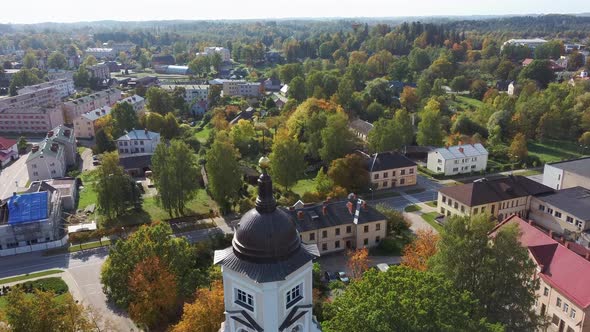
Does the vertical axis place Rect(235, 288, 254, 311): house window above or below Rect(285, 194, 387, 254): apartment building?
above

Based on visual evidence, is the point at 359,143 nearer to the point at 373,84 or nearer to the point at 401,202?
the point at 401,202

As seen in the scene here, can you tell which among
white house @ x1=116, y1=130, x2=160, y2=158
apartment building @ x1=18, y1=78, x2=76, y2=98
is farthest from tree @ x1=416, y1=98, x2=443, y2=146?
apartment building @ x1=18, y1=78, x2=76, y2=98

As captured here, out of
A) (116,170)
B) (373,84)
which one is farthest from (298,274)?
(373,84)

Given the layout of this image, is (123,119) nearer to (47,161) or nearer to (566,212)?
(47,161)

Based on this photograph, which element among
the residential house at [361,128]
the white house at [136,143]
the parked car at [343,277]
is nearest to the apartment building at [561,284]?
the parked car at [343,277]

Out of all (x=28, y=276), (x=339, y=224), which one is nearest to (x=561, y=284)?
(x=339, y=224)

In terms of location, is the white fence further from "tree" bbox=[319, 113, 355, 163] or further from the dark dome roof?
the dark dome roof
